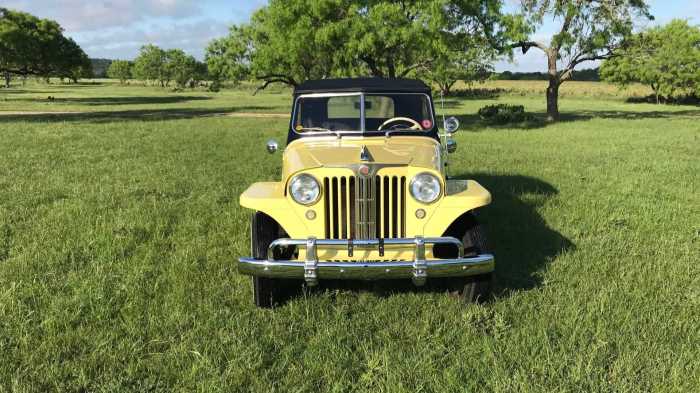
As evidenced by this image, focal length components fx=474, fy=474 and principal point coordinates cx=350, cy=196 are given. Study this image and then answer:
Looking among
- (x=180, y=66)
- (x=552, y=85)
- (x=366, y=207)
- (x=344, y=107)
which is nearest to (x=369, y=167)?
(x=366, y=207)

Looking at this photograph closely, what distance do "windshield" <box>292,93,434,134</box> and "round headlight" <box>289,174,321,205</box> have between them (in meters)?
1.16

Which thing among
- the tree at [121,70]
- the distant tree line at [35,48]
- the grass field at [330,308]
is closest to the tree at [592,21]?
the grass field at [330,308]

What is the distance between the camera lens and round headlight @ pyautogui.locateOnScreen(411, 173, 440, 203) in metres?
3.35

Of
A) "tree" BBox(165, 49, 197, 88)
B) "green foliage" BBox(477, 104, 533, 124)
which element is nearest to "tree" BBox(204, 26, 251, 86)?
"green foliage" BBox(477, 104, 533, 124)

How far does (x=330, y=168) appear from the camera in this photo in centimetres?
331

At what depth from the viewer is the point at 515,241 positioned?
498 centimetres

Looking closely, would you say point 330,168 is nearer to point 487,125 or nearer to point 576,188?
point 576,188

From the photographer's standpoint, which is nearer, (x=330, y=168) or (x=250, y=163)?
(x=330, y=168)

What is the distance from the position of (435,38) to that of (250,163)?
27.3 feet

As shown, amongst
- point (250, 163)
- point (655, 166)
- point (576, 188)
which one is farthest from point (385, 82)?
point (655, 166)

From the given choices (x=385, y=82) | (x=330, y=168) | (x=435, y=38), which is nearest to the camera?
(x=330, y=168)

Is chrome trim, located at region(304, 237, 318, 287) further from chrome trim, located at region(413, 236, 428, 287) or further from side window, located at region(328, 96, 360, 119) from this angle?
side window, located at region(328, 96, 360, 119)

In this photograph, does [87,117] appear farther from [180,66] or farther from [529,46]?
[180,66]

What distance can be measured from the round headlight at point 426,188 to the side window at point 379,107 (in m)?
1.26
